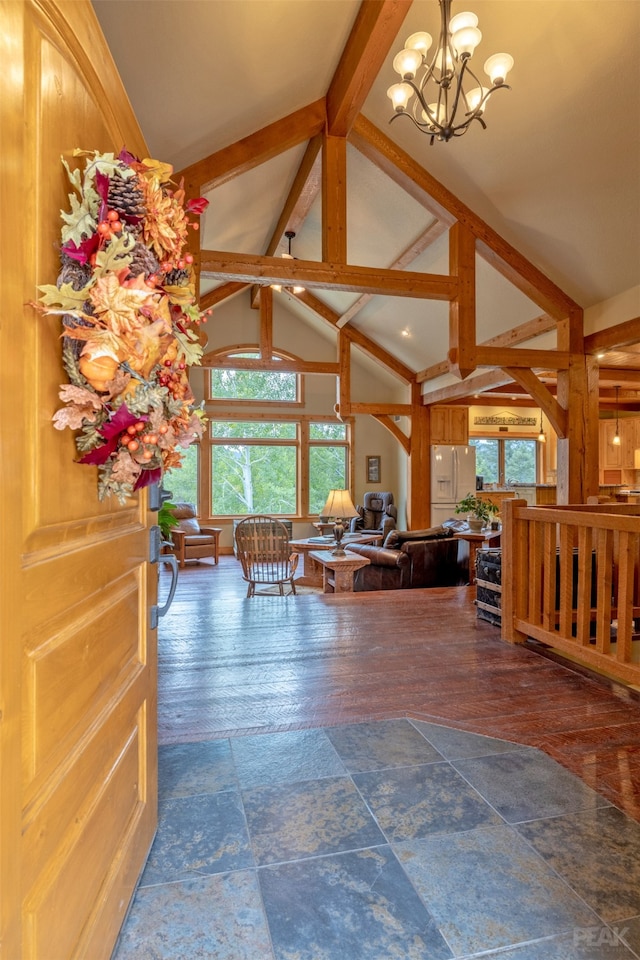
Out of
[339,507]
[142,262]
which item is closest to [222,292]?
[339,507]

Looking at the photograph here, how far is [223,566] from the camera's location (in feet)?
25.7

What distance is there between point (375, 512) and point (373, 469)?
1.12m

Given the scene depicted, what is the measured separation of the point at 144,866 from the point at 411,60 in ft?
13.1

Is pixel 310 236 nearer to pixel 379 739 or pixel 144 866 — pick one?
pixel 379 739

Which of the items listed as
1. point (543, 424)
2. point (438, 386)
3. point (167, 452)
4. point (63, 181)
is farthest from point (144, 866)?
point (543, 424)

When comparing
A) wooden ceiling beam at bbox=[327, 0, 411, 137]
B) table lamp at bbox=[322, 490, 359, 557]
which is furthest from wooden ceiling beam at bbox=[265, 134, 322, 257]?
table lamp at bbox=[322, 490, 359, 557]

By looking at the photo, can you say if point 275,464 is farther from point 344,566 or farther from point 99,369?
point 99,369

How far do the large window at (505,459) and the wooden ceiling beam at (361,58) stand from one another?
6973mm

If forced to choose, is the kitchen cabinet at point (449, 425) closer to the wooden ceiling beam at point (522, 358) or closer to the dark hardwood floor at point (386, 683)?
the wooden ceiling beam at point (522, 358)

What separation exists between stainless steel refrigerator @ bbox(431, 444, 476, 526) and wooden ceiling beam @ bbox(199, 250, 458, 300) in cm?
441

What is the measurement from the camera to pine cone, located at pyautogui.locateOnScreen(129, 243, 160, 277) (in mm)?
1001

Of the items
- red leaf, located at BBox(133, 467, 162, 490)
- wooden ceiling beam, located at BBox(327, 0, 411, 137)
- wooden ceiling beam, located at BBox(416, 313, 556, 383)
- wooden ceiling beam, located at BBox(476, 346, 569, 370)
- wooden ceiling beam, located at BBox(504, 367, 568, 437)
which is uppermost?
wooden ceiling beam, located at BBox(327, 0, 411, 137)

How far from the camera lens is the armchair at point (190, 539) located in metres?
7.66

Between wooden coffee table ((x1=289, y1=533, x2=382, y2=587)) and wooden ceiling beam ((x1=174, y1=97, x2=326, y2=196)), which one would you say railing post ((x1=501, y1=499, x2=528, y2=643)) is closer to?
wooden coffee table ((x1=289, y1=533, x2=382, y2=587))
